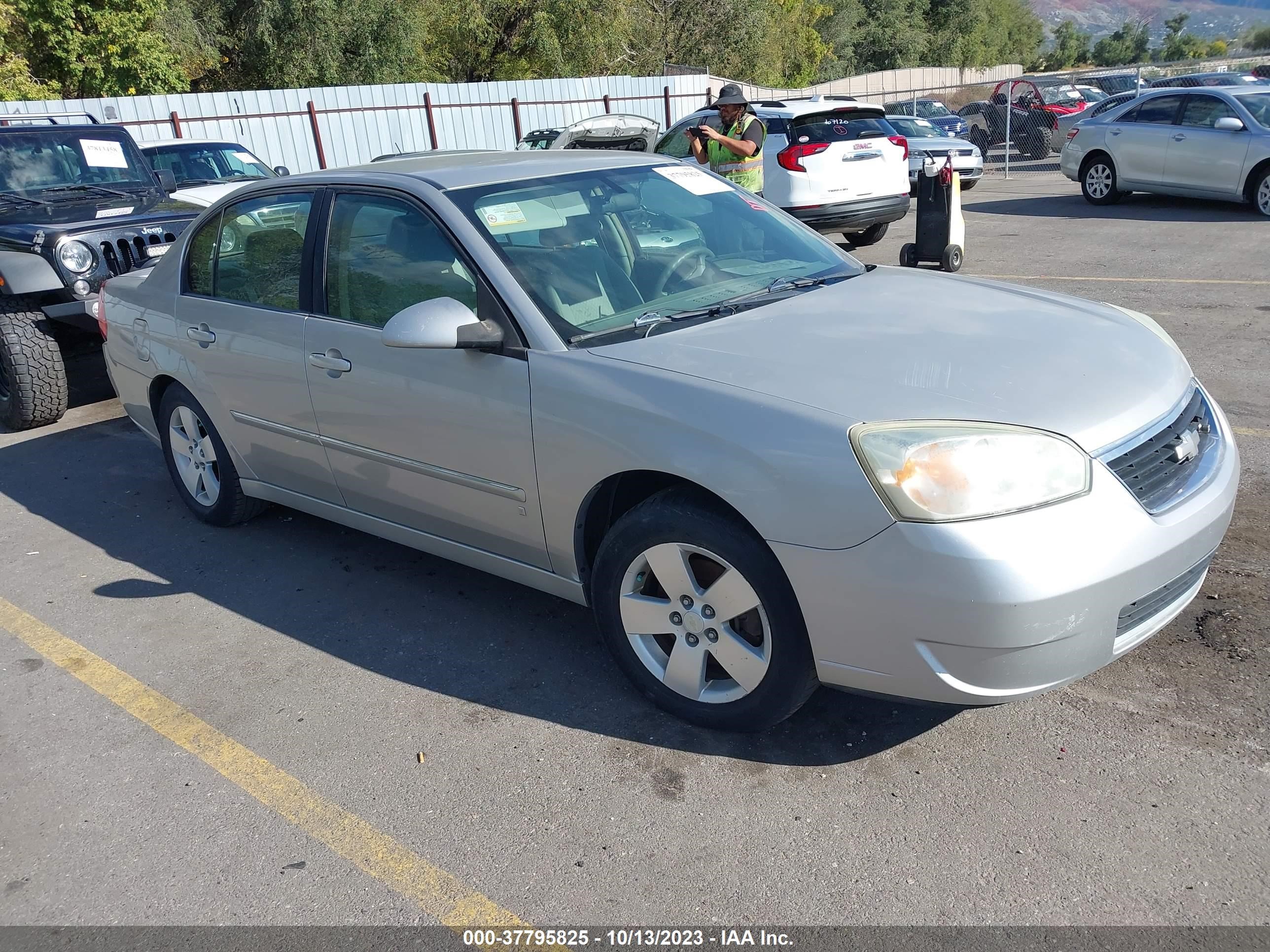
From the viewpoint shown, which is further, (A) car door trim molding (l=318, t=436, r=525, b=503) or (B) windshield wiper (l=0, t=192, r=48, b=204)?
(B) windshield wiper (l=0, t=192, r=48, b=204)

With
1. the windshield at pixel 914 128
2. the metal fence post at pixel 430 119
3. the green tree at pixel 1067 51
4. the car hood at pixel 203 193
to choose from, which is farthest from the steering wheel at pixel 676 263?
the green tree at pixel 1067 51

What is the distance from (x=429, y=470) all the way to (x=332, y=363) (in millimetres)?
626

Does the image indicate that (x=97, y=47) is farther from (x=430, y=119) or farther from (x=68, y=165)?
(x=68, y=165)

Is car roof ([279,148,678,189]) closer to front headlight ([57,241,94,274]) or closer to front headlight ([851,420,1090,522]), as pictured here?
front headlight ([851,420,1090,522])

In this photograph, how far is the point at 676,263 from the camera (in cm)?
387

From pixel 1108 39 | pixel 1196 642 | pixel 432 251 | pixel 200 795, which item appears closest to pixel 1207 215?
pixel 1196 642

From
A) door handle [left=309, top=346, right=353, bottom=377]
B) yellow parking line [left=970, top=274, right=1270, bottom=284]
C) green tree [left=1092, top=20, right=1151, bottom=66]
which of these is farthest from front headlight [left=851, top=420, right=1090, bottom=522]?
green tree [left=1092, top=20, right=1151, bottom=66]

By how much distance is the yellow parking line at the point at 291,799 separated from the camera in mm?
2672

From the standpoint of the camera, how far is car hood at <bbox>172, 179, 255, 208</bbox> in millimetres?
10508

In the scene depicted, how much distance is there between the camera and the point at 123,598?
4602 millimetres

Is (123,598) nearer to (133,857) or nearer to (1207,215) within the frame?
(133,857)

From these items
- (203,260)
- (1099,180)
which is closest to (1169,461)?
(203,260)

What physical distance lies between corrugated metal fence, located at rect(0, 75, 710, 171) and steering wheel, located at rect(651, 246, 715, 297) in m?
16.2

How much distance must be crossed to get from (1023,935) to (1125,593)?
2.89 feet
